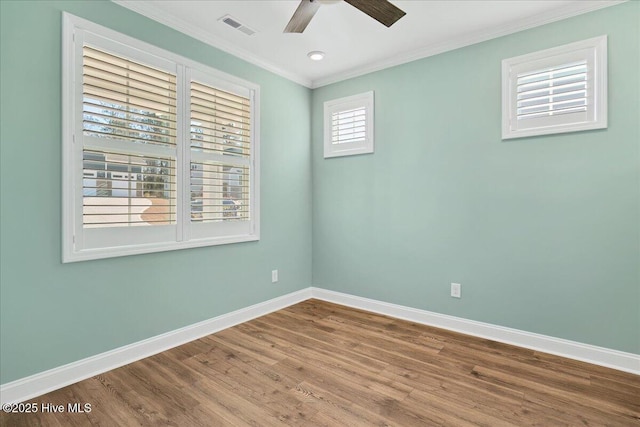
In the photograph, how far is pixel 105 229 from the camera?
2393mm

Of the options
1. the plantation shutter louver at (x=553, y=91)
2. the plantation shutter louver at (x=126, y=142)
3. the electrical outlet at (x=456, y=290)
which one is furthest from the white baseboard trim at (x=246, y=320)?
the plantation shutter louver at (x=553, y=91)

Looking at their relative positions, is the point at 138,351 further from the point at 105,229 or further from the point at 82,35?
the point at 82,35

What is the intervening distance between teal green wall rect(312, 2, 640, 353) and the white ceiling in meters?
A: 0.11

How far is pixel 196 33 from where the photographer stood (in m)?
2.91

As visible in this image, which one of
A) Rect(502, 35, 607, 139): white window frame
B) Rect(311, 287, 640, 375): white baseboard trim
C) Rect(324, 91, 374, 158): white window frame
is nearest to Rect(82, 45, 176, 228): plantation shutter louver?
Rect(324, 91, 374, 158): white window frame

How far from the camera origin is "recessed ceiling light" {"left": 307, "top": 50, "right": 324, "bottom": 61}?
3340 millimetres

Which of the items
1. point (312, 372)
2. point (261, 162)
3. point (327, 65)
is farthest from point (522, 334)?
point (327, 65)

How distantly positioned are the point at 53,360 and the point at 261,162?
235 centimetres

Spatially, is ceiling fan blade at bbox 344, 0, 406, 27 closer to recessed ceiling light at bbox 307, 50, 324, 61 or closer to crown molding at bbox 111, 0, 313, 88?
recessed ceiling light at bbox 307, 50, 324, 61

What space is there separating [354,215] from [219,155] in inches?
65.0

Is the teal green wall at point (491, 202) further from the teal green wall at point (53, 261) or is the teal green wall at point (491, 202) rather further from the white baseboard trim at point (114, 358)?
the teal green wall at point (53, 261)

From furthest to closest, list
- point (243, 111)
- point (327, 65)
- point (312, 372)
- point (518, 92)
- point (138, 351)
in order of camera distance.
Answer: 1. point (327, 65)
2. point (243, 111)
3. point (518, 92)
4. point (138, 351)
5. point (312, 372)

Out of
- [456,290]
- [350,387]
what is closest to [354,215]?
[456,290]

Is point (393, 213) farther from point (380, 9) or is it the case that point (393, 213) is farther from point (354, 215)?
point (380, 9)
